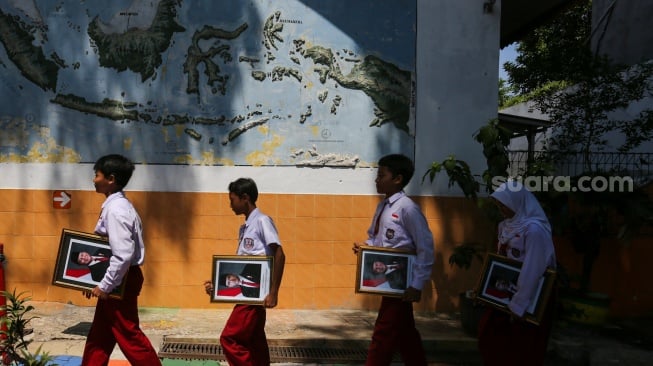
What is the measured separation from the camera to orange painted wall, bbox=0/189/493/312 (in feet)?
22.5

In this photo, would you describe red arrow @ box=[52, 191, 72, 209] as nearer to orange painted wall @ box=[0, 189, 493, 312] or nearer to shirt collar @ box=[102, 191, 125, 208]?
orange painted wall @ box=[0, 189, 493, 312]

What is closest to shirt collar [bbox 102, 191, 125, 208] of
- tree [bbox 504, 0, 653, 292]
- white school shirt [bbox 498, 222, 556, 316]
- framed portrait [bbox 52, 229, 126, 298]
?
framed portrait [bbox 52, 229, 126, 298]

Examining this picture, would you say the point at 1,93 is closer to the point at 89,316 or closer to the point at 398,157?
the point at 89,316

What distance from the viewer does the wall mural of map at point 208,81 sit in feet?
22.6

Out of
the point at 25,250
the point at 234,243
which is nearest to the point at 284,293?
the point at 234,243

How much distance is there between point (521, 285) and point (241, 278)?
6.21 ft

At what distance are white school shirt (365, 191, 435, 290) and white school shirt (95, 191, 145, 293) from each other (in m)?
1.76

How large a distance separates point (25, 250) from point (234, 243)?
2.44 meters

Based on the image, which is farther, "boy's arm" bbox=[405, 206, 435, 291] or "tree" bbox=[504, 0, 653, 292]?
"tree" bbox=[504, 0, 653, 292]

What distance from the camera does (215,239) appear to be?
7012 millimetres

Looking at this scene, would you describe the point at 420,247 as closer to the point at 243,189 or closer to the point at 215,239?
the point at 243,189

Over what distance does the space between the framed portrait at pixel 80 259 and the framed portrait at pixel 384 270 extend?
5.91ft

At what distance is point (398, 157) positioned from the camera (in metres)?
4.39

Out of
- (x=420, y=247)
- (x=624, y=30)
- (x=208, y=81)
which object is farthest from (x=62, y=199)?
(x=624, y=30)
